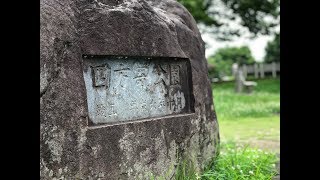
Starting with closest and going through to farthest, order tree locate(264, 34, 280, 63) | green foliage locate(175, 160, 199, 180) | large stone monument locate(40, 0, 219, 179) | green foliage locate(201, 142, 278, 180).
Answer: large stone monument locate(40, 0, 219, 179) → green foliage locate(175, 160, 199, 180) → green foliage locate(201, 142, 278, 180) → tree locate(264, 34, 280, 63)

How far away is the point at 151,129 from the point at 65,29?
4.13 feet

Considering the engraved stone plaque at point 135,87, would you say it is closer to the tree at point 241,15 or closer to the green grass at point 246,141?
the green grass at point 246,141

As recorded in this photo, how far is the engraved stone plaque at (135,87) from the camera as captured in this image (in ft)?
11.3

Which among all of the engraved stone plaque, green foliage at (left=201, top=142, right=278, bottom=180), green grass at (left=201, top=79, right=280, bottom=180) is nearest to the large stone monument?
the engraved stone plaque

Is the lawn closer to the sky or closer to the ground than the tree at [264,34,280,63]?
closer to the ground

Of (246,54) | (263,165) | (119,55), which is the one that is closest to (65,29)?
(119,55)

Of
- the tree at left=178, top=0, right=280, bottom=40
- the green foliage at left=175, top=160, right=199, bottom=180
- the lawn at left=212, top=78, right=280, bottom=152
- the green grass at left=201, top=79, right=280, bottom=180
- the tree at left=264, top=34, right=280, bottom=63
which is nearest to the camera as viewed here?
the green foliage at left=175, top=160, right=199, bottom=180

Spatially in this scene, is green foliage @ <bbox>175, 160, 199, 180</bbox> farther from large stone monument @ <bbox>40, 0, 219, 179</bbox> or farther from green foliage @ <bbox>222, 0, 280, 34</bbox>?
green foliage @ <bbox>222, 0, 280, 34</bbox>

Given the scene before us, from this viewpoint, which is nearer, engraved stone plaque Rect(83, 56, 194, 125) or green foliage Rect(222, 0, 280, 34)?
engraved stone plaque Rect(83, 56, 194, 125)

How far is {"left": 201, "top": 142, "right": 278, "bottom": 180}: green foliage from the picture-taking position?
14.5 ft

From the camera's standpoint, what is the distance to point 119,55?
3.58 metres

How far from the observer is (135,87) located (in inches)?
150

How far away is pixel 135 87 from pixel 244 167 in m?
1.95

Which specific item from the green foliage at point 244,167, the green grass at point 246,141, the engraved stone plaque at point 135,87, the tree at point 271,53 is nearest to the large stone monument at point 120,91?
the engraved stone plaque at point 135,87
